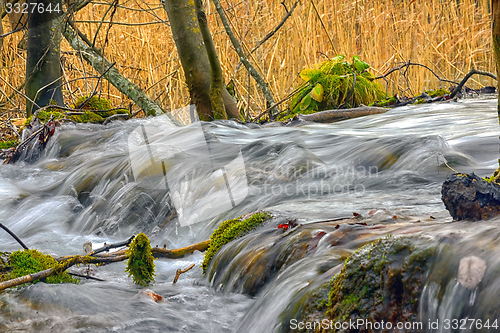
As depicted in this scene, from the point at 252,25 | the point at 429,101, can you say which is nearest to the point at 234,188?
the point at 429,101

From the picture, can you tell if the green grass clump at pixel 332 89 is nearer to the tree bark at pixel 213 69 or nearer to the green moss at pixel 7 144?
the tree bark at pixel 213 69

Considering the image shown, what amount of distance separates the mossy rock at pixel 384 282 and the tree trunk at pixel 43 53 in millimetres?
5382

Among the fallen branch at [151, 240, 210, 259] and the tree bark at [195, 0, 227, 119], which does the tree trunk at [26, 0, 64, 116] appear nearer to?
the tree bark at [195, 0, 227, 119]

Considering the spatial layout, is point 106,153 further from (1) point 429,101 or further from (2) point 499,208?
(1) point 429,101

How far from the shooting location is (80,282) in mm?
1922

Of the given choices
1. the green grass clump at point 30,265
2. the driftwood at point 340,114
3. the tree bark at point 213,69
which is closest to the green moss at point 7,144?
the tree bark at point 213,69

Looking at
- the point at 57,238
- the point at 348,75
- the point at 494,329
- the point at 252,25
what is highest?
the point at 252,25

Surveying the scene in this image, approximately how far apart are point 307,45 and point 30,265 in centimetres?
667

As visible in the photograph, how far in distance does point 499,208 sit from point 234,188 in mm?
2028

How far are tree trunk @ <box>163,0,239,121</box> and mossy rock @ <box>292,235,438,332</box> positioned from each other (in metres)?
4.00

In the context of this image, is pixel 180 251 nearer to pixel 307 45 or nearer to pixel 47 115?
pixel 47 115

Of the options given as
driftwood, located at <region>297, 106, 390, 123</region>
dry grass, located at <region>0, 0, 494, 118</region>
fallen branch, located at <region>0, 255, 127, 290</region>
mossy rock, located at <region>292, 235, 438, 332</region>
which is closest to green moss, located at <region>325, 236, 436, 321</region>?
mossy rock, located at <region>292, 235, 438, 332</region>

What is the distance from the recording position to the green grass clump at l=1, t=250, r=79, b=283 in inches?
68.3

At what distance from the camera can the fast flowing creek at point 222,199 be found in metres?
1.49
